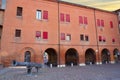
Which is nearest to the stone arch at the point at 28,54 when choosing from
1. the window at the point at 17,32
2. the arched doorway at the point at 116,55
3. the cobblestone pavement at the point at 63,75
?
the window at the point at 17,32

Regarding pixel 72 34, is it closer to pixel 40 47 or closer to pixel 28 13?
pixel 40 47

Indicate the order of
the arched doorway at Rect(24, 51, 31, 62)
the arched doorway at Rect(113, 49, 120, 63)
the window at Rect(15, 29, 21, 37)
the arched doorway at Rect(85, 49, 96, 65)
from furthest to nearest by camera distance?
the arched doorway at Rect(113, 49, 120, 63), the arched doorway at Rect(85, 49, 96, 65), the arched doorway at Rect(24, 51, 31, 62), the window at Rect(15, 29, 21, 37)

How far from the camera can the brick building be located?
70.4 ft

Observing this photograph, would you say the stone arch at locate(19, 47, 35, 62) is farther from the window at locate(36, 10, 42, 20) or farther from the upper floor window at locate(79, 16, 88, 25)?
the upper floor window at locate(79, 16, 88, 25)

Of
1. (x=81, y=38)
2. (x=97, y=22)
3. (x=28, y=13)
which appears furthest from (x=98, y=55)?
(x=28, y=13)

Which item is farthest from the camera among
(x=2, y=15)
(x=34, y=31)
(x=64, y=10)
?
(x=64, y=10)

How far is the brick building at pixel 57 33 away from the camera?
21469 millimetres

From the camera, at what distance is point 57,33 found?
81.9 feet

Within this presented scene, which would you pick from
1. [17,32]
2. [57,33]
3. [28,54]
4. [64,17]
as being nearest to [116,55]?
[64,17]

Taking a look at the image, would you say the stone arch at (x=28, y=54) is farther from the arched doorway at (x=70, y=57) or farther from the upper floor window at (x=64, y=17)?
the arched doorway at (x=70, y=57)

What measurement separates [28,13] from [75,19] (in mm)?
9421

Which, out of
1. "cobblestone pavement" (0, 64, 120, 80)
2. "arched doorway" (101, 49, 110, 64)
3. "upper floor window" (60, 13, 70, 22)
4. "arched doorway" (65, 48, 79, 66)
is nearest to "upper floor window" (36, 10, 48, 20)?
"upper floor window" (60, 13, 70, 22)

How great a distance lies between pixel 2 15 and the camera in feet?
70.0

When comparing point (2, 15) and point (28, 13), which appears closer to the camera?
point (2, 15)
